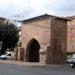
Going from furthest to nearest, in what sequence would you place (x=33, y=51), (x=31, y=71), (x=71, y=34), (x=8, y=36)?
(x=71, y=34) → (x=8, y=36) → (x=33, y=51) → (x=31, y=71)

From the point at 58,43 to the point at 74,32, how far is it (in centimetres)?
3516

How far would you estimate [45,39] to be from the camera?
48.8 meters

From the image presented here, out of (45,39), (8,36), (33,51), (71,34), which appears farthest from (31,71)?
(71,34)

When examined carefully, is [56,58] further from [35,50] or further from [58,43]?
[35,50]

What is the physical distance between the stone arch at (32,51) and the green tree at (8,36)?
593 inches

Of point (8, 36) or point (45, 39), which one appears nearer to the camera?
point (45, 39)

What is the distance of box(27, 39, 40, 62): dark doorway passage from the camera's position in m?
54.1

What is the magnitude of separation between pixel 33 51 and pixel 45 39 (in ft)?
A: 20.7

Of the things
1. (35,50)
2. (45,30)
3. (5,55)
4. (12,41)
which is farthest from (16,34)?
(45,30)

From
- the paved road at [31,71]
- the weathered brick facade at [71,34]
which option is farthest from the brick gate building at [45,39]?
the weathered brick facade at [71,34]

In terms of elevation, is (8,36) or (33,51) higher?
(8,36)

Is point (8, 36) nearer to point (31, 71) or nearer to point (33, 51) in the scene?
point (33, 51)

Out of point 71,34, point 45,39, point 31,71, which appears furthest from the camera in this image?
point 71,34

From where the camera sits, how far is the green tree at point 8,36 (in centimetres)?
6869
